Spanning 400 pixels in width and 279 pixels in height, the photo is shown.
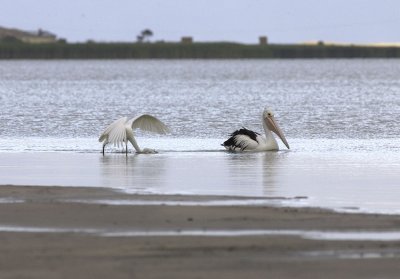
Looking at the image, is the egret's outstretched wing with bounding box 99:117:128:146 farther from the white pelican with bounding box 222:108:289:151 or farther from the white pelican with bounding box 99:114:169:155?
the white pelican with bounding box 222:108:289:151

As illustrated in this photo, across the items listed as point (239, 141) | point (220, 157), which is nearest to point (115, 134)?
point (220, 157)

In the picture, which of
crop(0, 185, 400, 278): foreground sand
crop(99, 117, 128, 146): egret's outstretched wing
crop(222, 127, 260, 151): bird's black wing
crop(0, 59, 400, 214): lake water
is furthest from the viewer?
crop(222, 127, 260, 151): bird's black wing

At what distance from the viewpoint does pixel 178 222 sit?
10.8m

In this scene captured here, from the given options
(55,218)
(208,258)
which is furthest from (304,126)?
(208,258)

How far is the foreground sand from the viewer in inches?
344

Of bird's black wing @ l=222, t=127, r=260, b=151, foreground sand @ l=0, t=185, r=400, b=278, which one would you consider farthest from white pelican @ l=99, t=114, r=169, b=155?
foreground sand @ l=0, t=185, r=400, b=278

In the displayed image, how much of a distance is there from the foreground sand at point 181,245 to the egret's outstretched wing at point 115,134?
6476 mm

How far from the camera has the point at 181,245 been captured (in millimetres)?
9648

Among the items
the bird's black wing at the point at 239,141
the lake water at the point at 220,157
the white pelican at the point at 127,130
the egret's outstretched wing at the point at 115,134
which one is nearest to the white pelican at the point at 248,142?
the bird's black wing at the point at 239,141

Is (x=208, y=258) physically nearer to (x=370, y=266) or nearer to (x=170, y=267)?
(x=170, y=267)

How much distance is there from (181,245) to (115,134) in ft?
30.5

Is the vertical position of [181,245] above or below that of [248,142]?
above

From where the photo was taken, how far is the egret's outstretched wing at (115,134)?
18.8 meters

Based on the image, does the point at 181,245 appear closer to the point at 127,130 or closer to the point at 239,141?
the point at 127,130
